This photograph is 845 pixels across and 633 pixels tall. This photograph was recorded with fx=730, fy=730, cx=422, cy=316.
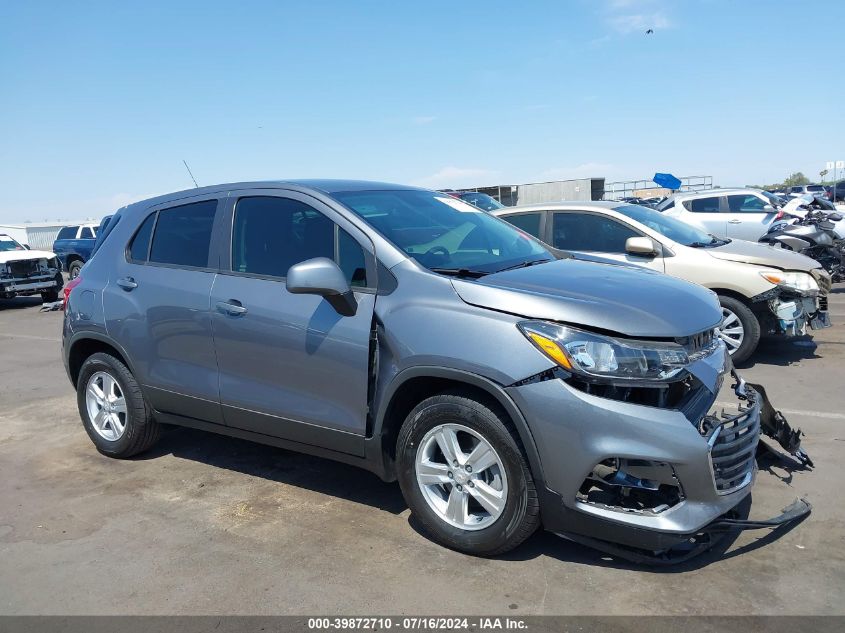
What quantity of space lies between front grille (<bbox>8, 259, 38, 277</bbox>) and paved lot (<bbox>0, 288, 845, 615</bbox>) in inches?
512

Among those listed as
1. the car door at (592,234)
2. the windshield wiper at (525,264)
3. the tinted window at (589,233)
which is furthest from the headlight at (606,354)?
the tinted window at (589,233)

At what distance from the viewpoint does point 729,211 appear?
1459cm

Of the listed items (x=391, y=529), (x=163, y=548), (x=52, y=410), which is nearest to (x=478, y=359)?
(x=391, y=529)

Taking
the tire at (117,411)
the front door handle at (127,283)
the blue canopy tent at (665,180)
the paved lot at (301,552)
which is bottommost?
the paved lot at (301,552)

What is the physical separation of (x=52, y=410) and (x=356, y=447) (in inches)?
169

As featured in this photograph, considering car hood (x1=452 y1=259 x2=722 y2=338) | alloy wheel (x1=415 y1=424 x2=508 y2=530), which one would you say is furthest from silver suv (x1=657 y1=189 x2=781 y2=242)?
alloy wheel (x1=415 y1=424 x2=508 y2=530)

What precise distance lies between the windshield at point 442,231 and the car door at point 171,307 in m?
1.11

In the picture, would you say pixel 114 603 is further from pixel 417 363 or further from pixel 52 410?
pixel 52 410

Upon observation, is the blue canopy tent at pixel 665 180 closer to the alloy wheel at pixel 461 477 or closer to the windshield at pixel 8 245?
the windshield at pixel 8 245

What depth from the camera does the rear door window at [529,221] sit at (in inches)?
328

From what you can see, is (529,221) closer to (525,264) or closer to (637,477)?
(525,264)

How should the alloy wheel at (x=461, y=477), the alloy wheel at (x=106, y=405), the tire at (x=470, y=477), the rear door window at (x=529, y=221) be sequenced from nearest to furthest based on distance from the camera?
the tire at (x=470, y=477) → the alloy wheel at (x=461, y=477) → the alloy wheel at (x=106, y=405) → the rear door window at (x=529, y=221)

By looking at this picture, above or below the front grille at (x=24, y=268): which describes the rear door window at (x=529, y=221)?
above

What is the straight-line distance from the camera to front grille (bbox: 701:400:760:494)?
321 centimetres
